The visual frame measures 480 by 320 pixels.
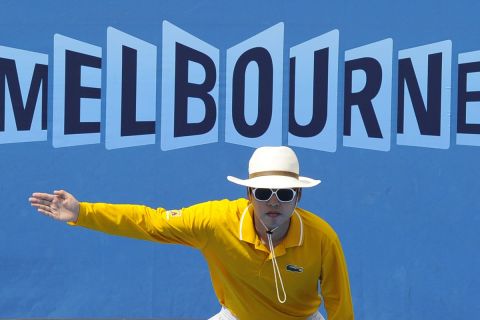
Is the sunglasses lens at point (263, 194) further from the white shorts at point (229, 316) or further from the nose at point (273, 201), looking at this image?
the white shorts at point (229, 316)

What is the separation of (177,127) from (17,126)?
1.01m

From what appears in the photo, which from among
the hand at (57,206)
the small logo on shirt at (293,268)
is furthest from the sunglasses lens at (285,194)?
the hand at (57,206)

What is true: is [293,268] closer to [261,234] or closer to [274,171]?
[261,234]

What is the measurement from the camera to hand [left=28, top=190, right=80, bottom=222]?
361 cm

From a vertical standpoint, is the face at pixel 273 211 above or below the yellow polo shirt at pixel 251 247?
above

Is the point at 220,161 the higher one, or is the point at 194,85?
the point at 194,85

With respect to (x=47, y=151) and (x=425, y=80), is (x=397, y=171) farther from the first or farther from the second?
(x=47, y=151)

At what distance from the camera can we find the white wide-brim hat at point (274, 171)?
355cm

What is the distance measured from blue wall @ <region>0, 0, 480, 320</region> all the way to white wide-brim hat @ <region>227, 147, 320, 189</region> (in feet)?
5.58

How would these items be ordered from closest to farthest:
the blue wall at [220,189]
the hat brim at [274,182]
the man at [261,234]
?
1. the hat brim at [274,182]
2. the man at [261,234]
3. the blue wall at [220,189]

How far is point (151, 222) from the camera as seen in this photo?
375 centimetres

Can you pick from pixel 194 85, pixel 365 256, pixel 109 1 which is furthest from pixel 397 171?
pixel 109 1

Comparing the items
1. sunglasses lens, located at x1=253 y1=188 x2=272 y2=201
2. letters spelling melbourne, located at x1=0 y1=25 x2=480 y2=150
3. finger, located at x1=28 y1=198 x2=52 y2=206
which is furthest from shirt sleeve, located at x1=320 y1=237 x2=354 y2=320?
letters spelling melbourne, located at x1=0 y1=25 x2=480 y2=150

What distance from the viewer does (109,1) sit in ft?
17.7
